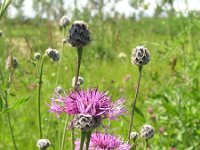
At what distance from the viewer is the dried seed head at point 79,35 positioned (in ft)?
4.64

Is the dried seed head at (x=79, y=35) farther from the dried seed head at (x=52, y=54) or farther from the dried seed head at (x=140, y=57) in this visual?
the dried seed head at (x=52, y=54)

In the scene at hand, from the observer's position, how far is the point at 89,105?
1.14 metres

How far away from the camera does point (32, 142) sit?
136 inches

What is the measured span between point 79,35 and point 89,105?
13.6 inches

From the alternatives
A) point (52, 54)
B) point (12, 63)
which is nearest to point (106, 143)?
point (52, 54)

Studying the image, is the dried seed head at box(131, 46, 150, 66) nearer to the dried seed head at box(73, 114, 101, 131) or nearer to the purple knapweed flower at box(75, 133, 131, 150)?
the purple knapweed flower at box(75, 133, 131, 150)

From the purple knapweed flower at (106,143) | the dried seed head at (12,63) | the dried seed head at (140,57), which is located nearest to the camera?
the purple knapweed flower at (106,143)

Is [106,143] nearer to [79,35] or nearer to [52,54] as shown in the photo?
[79,35]

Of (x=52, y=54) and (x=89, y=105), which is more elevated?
(x=52, y=54)

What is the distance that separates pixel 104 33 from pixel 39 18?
1.31m

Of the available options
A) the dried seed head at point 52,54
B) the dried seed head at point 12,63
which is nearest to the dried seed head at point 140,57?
the dried seed head at point 52,54

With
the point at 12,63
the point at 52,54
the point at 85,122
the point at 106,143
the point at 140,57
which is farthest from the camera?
the point at 12,63

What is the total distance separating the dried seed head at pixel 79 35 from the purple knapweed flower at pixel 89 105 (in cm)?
20

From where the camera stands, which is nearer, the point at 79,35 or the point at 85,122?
the point at 85,122
